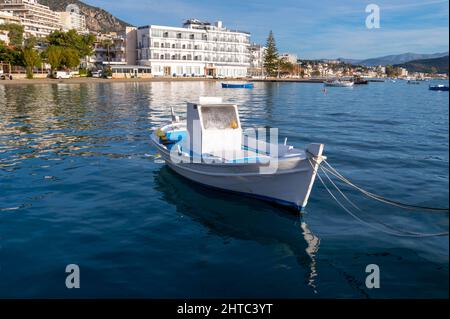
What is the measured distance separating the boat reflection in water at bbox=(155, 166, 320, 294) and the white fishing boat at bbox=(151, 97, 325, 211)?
0.39 m

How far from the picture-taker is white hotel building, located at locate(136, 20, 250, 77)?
13200cm

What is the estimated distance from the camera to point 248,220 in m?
11.9

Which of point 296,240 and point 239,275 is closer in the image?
point 239,275

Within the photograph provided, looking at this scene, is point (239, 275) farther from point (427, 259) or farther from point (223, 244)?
point (427, 259)

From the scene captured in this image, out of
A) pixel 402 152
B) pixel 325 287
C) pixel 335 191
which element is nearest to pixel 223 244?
pixel 325 287

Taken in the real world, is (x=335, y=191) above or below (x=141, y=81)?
below

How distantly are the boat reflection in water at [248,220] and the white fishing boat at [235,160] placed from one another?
1.29 ft

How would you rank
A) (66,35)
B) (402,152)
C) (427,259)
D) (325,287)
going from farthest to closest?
(66,35), (402,152), (427,259), (325,287)

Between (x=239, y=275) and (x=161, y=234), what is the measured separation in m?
3.32

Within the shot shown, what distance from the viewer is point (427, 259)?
9359 millimetres

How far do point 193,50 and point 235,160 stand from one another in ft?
444

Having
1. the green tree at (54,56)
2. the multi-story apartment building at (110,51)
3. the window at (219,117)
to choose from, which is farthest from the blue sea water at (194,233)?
the multi-story apartment building at (110,51)

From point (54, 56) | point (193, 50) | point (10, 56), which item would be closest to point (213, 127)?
point (54, 56)

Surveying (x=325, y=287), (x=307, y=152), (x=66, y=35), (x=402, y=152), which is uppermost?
(x=66, y=35)
